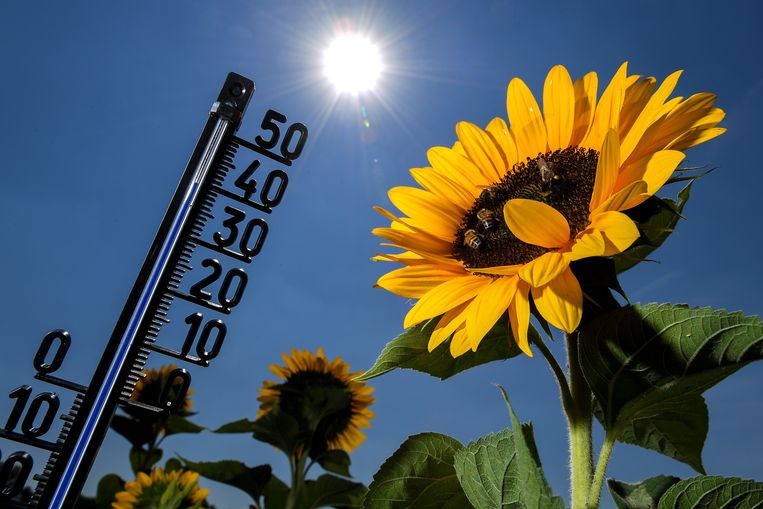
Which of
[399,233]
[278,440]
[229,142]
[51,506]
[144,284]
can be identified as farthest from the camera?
[278,440]

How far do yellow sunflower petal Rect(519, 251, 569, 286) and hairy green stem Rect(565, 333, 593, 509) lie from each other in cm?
9

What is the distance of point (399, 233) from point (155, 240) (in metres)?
1.26

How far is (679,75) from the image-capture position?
2.41ft

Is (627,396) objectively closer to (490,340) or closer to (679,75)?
(490,340)

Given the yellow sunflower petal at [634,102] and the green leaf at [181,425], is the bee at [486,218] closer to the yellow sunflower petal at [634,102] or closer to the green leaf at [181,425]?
the yellow sunflower petal at [634,102]

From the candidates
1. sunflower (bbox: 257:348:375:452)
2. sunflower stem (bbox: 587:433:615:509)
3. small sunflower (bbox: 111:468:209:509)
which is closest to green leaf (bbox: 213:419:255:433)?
sunflower (bbox: 257:348:375:452)

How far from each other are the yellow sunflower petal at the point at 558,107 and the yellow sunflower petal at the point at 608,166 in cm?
22

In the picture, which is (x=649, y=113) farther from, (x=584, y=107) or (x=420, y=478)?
(x=420, y=478)

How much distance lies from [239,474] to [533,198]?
2.00 m

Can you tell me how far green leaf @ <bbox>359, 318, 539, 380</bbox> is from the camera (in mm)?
737

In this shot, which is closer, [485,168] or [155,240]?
[485,168]

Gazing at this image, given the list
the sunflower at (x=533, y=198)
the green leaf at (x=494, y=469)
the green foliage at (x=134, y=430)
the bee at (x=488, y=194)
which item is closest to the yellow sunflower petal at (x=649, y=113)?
the sunflower at (x=533, y=198)

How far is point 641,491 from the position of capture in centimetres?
69

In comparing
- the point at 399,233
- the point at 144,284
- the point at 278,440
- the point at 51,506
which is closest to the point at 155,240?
the point at 144,284
